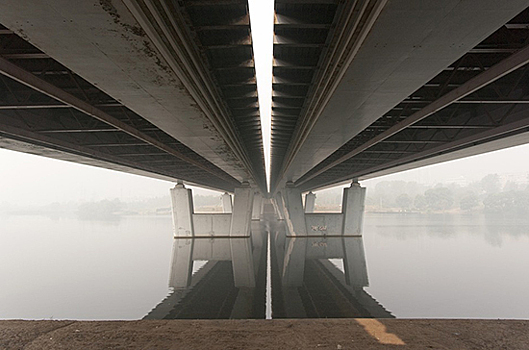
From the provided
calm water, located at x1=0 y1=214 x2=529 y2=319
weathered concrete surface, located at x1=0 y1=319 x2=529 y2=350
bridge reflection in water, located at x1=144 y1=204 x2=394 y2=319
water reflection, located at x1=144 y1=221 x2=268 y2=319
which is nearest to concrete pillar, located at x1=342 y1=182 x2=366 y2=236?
bridge reflection in water, located at x1=144 y1=204 x2=394 y2=319

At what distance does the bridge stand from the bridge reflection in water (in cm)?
683

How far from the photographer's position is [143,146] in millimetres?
20078

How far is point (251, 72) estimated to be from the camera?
10547 mm

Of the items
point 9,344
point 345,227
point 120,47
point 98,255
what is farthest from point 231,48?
point 345,227

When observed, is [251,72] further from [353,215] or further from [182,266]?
[353,215]

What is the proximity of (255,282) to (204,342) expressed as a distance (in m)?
13.8

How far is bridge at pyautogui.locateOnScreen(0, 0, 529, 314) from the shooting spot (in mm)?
5656

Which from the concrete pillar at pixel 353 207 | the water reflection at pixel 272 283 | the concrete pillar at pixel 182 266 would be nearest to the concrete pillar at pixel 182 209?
the concrete pillar at pixel 182 266

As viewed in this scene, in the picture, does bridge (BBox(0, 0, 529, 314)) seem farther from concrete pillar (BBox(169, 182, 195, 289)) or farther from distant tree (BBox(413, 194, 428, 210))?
distant tree (BBox(413, 194, 428, 210))

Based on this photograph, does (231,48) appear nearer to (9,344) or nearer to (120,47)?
(120,47)

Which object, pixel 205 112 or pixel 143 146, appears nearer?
pixel 205 112

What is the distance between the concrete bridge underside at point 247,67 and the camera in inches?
221

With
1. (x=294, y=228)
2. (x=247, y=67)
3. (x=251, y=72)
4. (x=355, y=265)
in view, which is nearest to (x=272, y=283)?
(x=355, y=265)

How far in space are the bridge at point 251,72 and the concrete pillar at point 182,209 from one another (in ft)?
81.0
